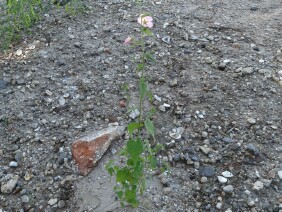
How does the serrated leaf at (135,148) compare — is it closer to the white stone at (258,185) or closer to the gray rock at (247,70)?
the white stone at (258,185)

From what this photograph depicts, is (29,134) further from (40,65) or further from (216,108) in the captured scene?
(216,108)

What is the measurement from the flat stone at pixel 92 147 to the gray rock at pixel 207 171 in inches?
23.2

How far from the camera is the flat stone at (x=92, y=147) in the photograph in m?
2.68

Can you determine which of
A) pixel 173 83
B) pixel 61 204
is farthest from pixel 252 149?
pixel 61 204

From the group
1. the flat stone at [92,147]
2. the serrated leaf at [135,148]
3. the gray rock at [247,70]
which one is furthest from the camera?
the gray rock at [247,70]

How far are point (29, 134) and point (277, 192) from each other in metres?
1.64

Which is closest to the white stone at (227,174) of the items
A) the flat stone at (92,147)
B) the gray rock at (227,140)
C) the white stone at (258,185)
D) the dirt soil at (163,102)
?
the dirt soil at (163,102)

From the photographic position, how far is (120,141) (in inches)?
111

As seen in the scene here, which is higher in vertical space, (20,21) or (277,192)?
(20,21)

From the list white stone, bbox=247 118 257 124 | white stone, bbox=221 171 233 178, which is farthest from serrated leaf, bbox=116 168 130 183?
white stone, bbox=247 118 257 124

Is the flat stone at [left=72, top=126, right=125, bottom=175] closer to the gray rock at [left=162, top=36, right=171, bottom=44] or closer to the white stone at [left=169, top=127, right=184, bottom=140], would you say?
the white stone at [left=169, top=127, right=184, bottom=140]

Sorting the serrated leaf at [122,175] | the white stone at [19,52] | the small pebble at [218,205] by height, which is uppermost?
the serrated leaf at [122,175]

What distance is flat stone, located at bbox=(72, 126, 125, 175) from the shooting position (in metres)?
2.68

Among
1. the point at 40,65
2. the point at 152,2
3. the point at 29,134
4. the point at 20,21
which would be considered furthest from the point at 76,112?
Result: the point at 152,2
